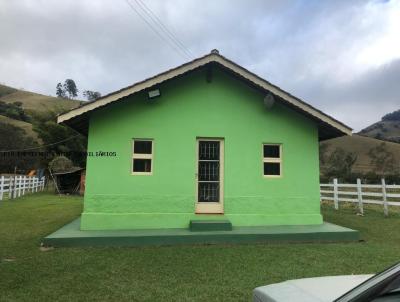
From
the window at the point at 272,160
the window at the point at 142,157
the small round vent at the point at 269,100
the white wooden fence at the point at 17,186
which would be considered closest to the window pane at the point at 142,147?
the window at the point at 142,157

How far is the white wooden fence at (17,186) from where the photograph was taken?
22.8 meters

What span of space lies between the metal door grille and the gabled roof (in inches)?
81.6

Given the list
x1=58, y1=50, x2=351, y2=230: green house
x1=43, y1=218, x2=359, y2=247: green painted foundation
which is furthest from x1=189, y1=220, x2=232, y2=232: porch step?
x1=58, y1=50, x2=351, y2=230: green house

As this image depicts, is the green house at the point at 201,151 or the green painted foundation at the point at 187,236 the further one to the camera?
the green house at the point at 201,151

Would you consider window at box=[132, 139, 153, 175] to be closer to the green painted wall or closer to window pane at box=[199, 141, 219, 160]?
the green painted wall

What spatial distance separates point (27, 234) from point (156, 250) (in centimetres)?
440

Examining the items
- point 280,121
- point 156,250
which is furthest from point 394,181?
point 156,250

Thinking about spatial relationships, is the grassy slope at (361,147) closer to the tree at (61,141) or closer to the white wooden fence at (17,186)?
the tree at (61,141)

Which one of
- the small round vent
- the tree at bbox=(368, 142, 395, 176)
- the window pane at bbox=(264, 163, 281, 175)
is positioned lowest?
the window pane at bbox=(264, 163, 281, 175)

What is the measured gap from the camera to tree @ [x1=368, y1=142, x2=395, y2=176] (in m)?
51.3

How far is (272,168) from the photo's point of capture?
1073cm

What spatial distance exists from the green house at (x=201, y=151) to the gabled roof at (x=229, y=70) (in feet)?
0.09

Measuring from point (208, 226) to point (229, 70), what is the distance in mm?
4213

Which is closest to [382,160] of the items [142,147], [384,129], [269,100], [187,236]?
[269,100]
